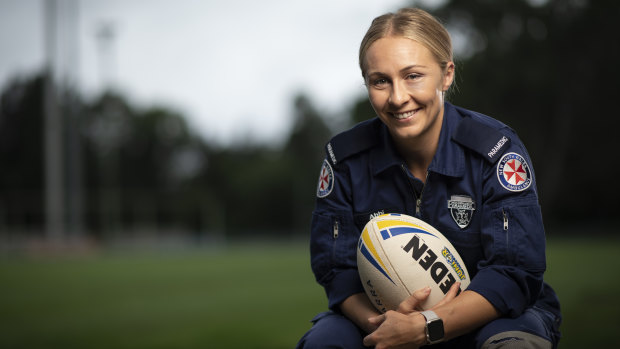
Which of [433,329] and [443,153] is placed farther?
[443,153]

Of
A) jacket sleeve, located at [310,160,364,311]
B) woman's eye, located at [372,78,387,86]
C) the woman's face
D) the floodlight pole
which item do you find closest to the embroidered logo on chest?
the woman's face

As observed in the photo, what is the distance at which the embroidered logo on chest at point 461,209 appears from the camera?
2.48 m

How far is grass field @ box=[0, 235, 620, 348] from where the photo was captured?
6188mm

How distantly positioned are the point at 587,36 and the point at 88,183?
39.1 meters

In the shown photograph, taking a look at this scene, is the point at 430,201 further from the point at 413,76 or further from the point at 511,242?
the point at 413,76

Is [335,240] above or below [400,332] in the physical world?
above

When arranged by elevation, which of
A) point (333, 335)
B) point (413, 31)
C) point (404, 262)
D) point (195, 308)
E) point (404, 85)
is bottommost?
point (195, 308)

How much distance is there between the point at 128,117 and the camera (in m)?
59.5

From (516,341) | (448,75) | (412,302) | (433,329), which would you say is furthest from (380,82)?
(516,341)

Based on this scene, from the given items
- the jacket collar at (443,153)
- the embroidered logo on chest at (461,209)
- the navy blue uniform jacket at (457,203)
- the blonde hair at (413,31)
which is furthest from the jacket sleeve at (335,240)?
the blonde hair at (413,31)

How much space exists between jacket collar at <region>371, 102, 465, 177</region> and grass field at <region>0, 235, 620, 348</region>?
3.24 m

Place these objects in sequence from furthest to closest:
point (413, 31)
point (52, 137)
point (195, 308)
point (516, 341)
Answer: point (52, 137), point (195, 308), point (413, 31), point (516, 341)

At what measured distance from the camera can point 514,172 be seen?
93.9 inches

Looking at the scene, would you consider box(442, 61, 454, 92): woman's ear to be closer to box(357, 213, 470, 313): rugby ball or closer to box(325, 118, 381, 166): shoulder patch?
box(325, 118, 381, 166): shoulder patch
